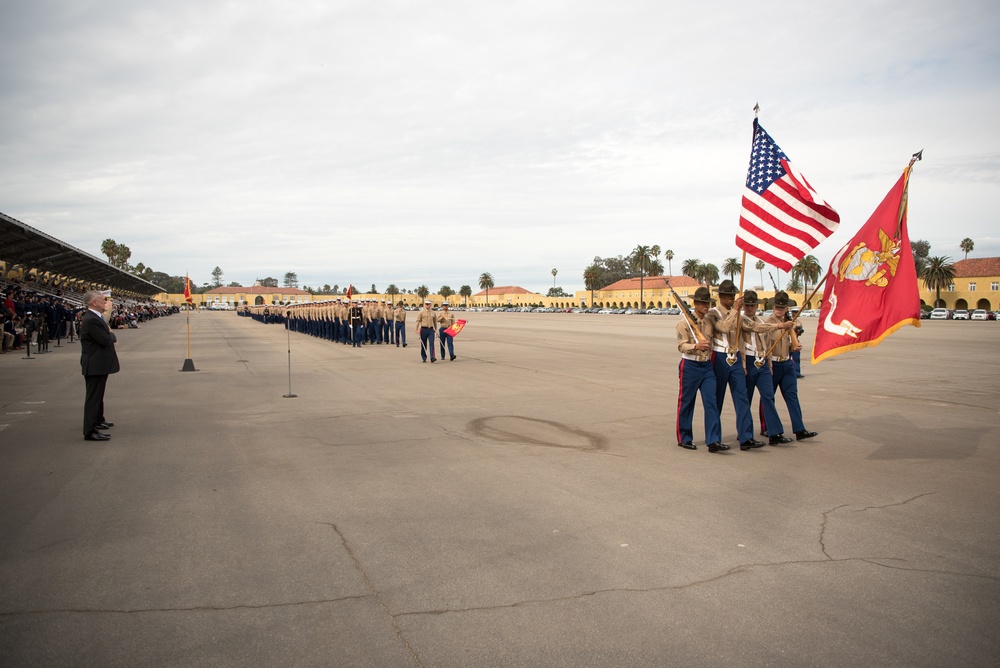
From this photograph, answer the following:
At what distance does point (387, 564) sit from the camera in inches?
168

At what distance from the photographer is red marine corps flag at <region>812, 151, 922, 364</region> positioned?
23.7ft

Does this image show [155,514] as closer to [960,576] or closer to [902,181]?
[960,576]

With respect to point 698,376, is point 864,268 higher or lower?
higher

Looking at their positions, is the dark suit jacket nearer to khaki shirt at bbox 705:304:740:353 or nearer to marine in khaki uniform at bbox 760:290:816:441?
khaki shirt at bbox 705:304:740:353

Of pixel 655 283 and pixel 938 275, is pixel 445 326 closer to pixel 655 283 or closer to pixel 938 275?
pixel 938 275

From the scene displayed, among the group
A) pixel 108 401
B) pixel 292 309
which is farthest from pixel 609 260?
pixel 108 401

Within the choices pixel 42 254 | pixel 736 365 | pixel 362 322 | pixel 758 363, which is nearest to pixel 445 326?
pixel 362 322

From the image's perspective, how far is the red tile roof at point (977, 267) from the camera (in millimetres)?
81875

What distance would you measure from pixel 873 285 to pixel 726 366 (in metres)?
1.84

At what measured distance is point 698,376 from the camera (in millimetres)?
7801

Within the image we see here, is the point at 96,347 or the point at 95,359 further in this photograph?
the point at 96,347

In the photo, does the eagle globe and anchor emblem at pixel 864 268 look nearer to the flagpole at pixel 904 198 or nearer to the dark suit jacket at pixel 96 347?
the flagpole at pixel 904 198

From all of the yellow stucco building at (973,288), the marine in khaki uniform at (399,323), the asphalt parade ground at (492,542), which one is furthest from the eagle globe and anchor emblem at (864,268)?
the yellow stucco building at (973,288)

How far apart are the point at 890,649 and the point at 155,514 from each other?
514 cm
